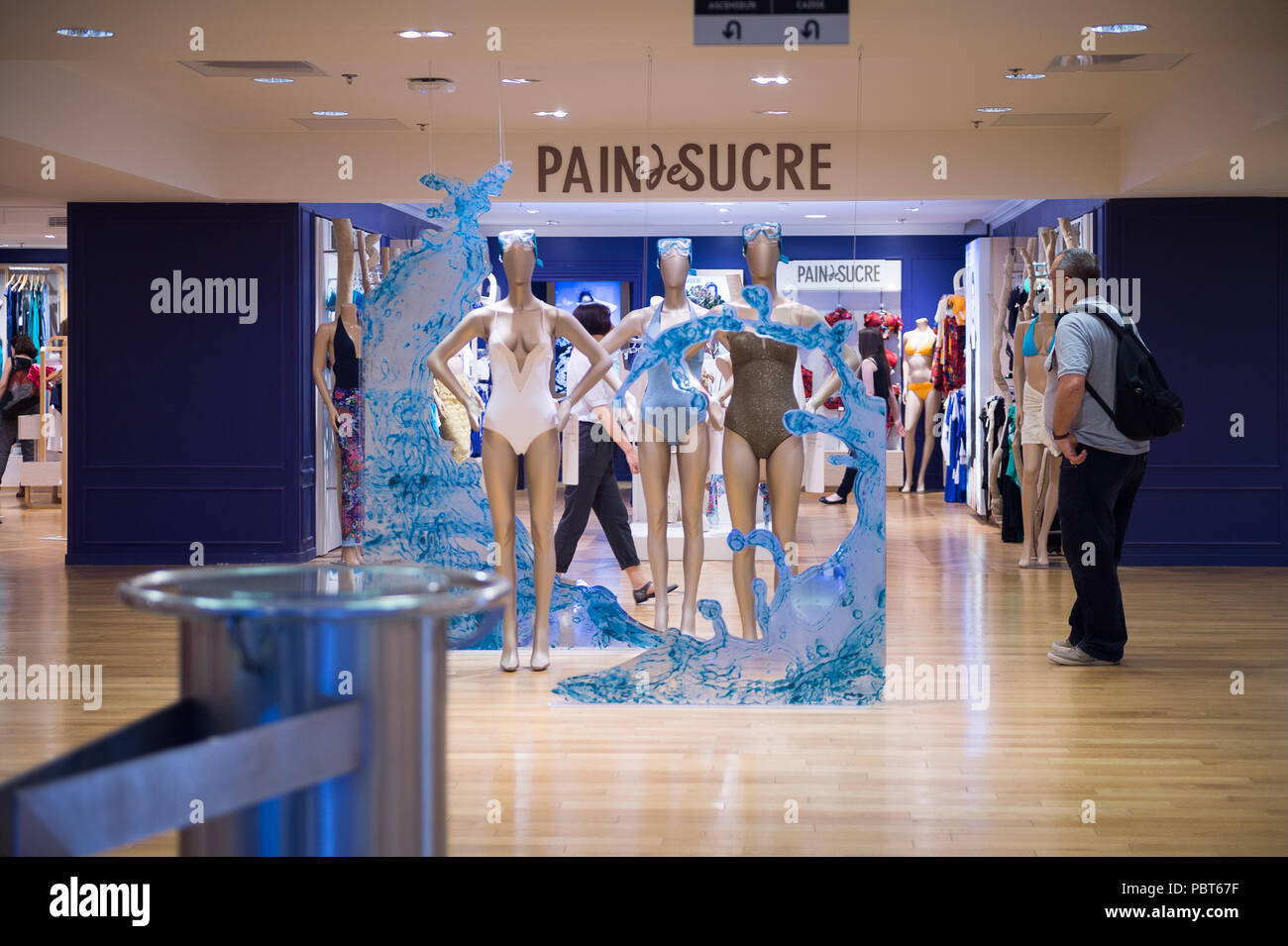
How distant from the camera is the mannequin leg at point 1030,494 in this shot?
8625 mm

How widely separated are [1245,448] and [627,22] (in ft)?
19.0

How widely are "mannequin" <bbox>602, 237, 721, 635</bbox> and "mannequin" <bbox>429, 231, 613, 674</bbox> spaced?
215 mm

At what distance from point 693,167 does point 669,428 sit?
345cm

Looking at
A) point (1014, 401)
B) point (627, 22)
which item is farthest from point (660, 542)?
point (1014, 401)

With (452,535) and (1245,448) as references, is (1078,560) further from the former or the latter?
(1245,448)

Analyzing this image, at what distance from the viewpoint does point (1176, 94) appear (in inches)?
285

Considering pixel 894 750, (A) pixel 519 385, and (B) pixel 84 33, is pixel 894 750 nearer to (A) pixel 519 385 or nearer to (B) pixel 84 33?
(A) pixel 519 385

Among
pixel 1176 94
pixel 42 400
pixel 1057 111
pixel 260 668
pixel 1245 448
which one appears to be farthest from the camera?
pixel 42 400

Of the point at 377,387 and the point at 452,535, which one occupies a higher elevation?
the point at 377,387

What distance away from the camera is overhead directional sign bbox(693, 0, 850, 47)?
4.63 metres

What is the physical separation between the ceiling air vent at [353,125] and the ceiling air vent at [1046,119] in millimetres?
3656

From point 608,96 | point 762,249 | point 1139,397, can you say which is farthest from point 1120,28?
point 608,96
